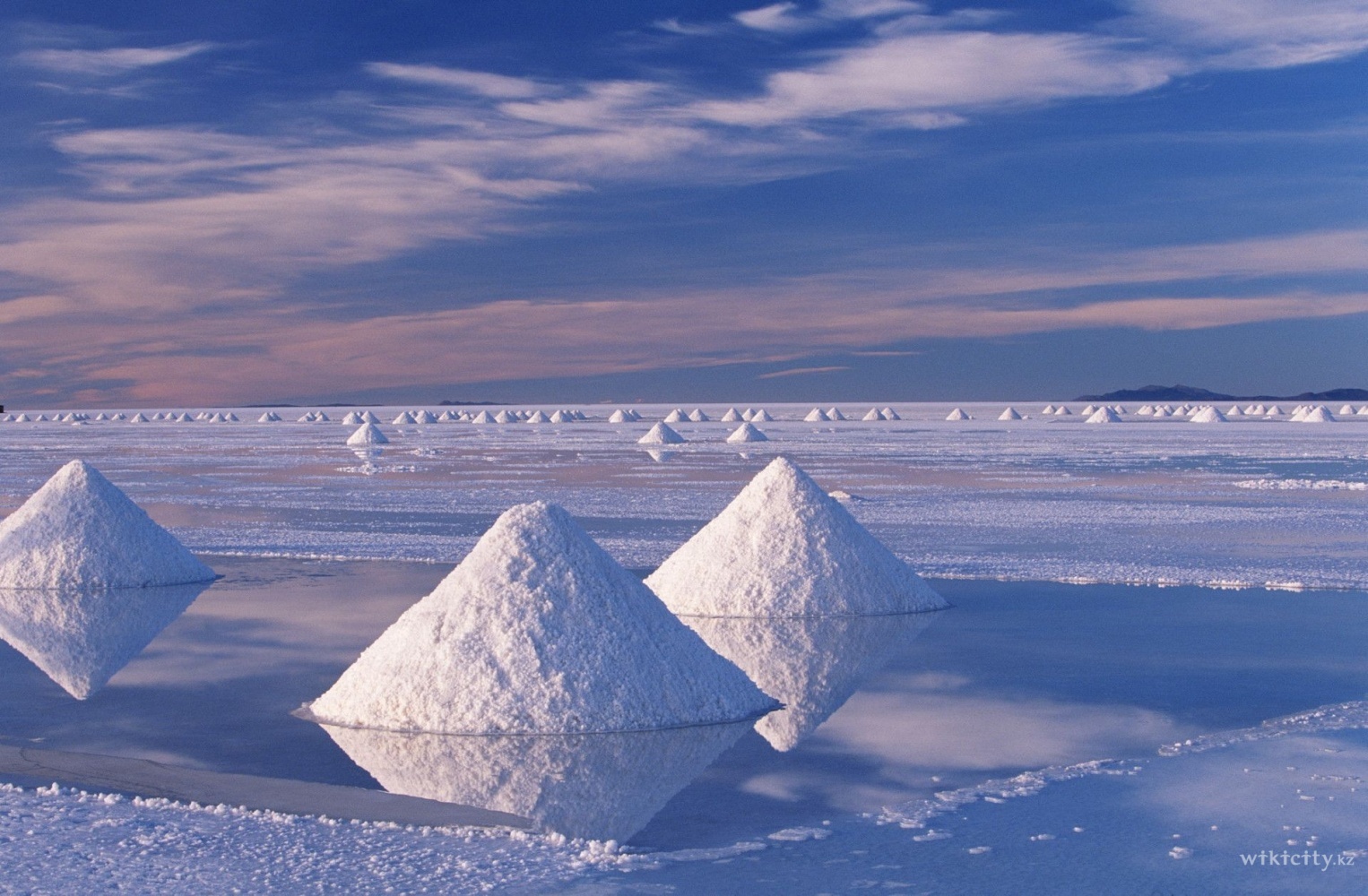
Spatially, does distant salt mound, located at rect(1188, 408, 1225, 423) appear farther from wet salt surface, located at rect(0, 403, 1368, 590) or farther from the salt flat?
the salt flat

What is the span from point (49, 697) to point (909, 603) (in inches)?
248

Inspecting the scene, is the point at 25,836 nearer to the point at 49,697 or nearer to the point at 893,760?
the point at 49,697

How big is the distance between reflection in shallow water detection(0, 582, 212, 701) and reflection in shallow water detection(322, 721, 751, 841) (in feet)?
8.30

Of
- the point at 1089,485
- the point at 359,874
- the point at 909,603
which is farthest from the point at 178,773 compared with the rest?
the point at 1089,485

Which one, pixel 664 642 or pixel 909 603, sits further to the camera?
pixel 909 603

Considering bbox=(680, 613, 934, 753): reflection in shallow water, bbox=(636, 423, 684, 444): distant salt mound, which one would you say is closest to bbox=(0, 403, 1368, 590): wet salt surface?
bbox=(636, 423, 684, 444): distant salt mound

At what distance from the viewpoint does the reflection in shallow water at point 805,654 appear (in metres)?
7.24

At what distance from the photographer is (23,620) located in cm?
1073

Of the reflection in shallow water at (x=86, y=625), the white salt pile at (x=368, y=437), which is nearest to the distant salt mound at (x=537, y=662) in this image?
the reflection in shallow water at (x=86, y=625)

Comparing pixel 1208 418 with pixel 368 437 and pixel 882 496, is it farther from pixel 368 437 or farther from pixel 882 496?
pixel 882 496

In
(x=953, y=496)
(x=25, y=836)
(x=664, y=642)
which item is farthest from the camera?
(x=953, y=496)

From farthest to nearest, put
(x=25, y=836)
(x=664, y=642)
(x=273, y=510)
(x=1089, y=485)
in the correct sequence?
(x=1089, y=485)
(x=273, y=510)
(x=664, y=642)
(x=25, y=836)

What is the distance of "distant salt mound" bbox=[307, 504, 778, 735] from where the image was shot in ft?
22.8

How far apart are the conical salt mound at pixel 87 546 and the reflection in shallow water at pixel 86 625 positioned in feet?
0.61
